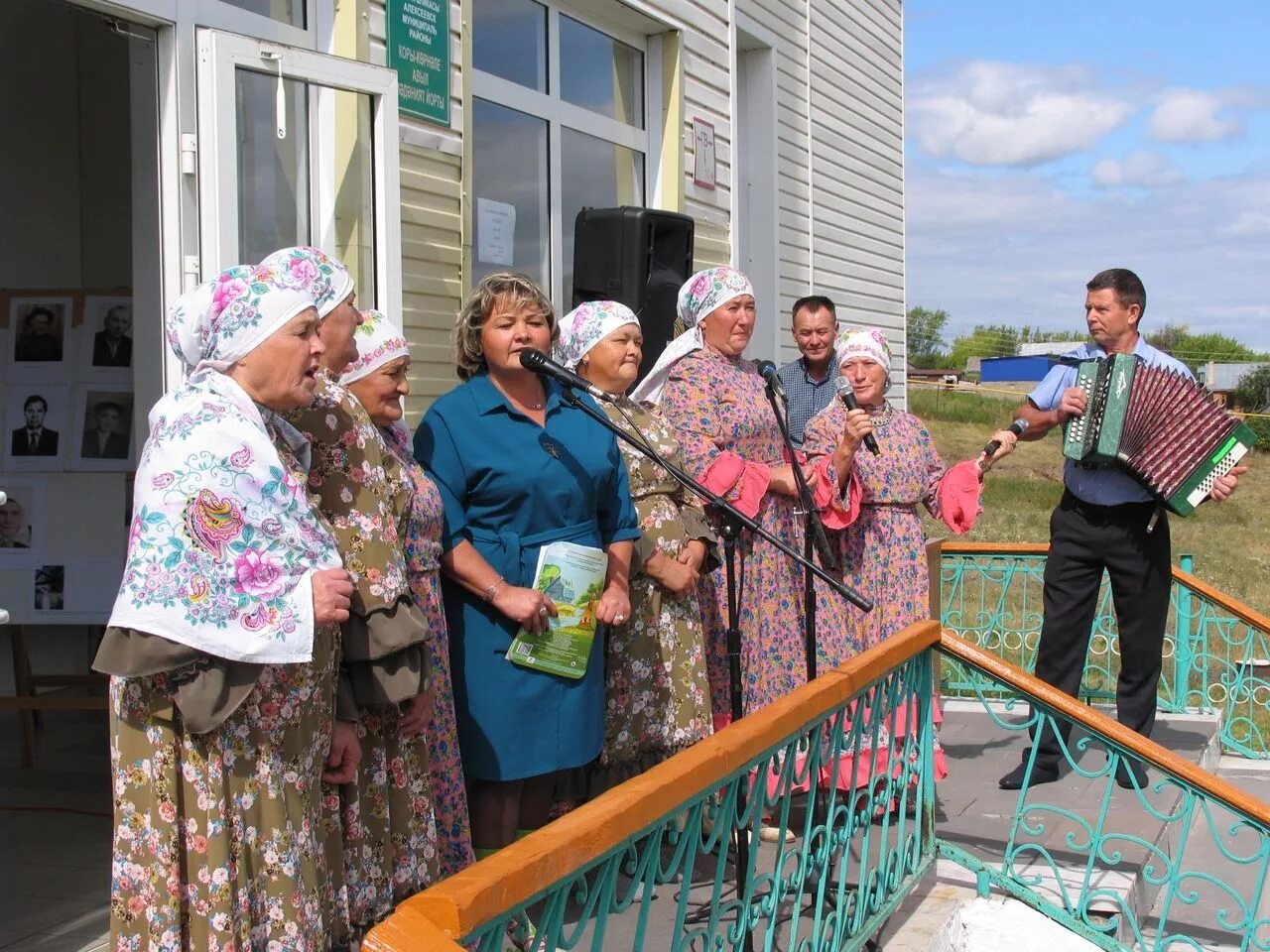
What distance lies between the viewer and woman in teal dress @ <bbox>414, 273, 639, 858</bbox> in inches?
129

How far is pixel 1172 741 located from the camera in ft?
20.5

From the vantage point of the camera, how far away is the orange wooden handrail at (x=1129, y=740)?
365cm

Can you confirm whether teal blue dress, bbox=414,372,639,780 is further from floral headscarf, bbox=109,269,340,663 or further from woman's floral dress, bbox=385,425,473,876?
floral headscarf, bbox=109,269,340,663

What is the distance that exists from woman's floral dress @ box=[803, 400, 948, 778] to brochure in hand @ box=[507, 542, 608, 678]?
60.9 inches

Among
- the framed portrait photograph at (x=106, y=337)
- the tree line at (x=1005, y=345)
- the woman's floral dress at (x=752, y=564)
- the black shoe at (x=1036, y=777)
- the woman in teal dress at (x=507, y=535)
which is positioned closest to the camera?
the woman in teal dress at (x=507, y=535)

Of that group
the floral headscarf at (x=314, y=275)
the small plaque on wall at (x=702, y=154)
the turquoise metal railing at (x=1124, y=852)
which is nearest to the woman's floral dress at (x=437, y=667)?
the floral headscarf at (x=314, y=275)

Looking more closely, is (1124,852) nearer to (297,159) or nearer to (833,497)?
(833,497)

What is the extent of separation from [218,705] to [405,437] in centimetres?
112

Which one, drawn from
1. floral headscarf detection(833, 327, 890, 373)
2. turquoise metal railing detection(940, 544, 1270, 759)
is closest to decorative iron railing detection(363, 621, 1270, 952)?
turquoise metal railing detection(940, 544, 1270, 759)

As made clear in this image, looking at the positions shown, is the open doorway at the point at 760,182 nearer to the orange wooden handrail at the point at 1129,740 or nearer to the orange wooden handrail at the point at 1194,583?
the orange wooden handrail at the point at 1194,583

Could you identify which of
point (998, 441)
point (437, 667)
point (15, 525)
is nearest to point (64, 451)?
point (15, 525)

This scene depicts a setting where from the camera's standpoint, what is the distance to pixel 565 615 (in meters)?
3.35

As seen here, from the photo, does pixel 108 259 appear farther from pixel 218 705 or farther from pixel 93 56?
pixel 218 705

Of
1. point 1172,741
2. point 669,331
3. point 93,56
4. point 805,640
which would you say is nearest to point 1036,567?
point 1172,741
